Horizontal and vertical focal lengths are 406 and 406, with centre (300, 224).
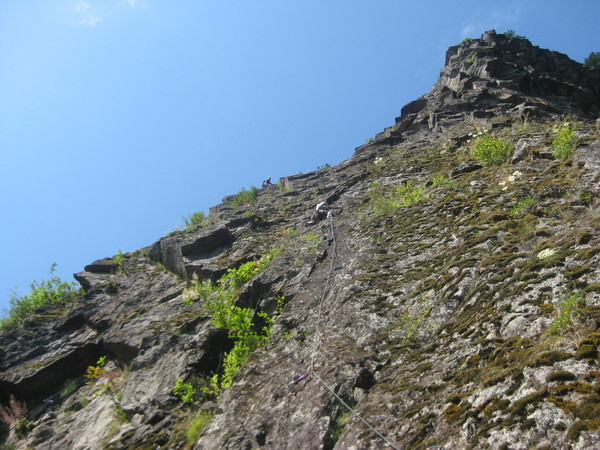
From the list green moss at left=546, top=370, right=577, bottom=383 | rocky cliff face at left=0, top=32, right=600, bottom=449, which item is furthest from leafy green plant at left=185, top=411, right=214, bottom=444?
green moss at left=546, top=370, right=577, bottom=383

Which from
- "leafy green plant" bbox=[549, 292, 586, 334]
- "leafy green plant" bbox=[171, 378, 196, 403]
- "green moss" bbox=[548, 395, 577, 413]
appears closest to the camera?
"green moss" bbox=[548, 395, 577, 413]

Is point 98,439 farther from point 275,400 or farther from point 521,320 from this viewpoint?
point 521,320

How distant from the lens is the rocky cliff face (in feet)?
14.6

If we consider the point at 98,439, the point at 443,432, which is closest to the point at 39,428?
the point at 98,439

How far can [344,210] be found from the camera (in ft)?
57.8

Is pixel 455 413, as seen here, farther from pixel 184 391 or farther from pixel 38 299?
pixel 38 299

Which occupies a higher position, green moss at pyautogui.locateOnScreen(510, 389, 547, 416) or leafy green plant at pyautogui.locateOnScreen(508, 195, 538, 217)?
leafy green plant at pyautogui.locateOnScreen(508, 195, 538, 217)

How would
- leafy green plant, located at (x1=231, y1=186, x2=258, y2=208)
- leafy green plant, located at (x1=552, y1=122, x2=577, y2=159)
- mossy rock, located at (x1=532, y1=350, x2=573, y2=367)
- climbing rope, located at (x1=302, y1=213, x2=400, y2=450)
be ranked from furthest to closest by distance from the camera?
leafy green plant, located at (x1=231, y1=186, x2=258, y2=208), leafy green plant, located at (x1=552, y1=122, x2=577, y2=159), climbing rope, located at (x1=302, y1=213, x2=400, y2=450), mossy rock, located at (x1=532, y1=350, x2=573, y2=367)

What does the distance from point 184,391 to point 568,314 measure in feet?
27.5

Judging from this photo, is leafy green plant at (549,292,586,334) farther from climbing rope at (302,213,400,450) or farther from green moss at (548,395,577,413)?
climbing rope at (302,213,400,450)

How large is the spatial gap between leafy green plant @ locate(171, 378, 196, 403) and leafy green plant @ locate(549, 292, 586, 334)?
7.94m

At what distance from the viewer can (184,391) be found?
9.80 metres

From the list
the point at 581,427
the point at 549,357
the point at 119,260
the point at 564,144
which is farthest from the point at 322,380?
the point at 119,260

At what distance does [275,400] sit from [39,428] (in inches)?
401
